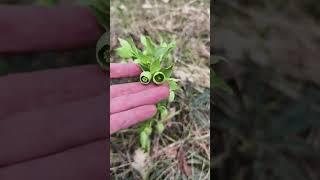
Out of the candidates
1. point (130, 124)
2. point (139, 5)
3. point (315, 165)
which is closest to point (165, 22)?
point (139, 5)

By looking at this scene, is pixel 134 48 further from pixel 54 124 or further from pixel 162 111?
pixel 54 124

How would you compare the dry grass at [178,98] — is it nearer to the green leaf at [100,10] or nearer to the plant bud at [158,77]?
the plant bud at [158,77]

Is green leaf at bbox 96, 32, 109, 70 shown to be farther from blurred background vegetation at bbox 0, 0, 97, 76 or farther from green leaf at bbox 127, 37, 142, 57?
green leaf at bbox 127, 37, 142, 57

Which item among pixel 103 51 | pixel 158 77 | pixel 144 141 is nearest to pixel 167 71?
pixel 158 77

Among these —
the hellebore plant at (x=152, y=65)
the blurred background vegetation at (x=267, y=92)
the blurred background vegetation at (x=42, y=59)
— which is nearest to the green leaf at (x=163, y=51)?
the hellebore plant at (x=152, y=65)

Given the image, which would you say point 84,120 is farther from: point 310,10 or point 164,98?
point 310,10

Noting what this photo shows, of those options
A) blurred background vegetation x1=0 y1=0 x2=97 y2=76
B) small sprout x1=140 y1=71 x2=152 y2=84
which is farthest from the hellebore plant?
blurred background vegetation x1=0 y1=0 x2=97 y2=76

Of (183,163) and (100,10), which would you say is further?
(100,10)
